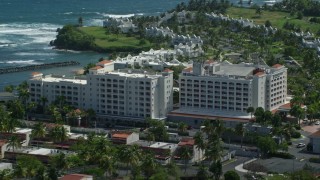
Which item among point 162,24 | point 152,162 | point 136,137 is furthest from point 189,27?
point 152,162

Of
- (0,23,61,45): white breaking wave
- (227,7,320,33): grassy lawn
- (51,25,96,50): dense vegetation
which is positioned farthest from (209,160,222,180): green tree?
(227,7,320,33): grassy lawn

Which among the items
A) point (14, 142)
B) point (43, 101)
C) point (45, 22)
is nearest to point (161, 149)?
point (14, 142)

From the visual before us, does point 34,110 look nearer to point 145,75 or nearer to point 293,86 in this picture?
point 145,75

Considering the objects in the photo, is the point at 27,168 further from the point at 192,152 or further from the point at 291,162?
the point at 291,162

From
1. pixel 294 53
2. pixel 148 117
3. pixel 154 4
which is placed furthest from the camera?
pixel 154 4

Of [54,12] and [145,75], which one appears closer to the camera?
[145,75]

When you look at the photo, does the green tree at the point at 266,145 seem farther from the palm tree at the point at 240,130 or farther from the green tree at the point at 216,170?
the green tree at the point at 216,170

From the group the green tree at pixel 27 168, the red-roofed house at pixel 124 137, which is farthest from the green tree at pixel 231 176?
the red-roofed house at pixel 124 137
